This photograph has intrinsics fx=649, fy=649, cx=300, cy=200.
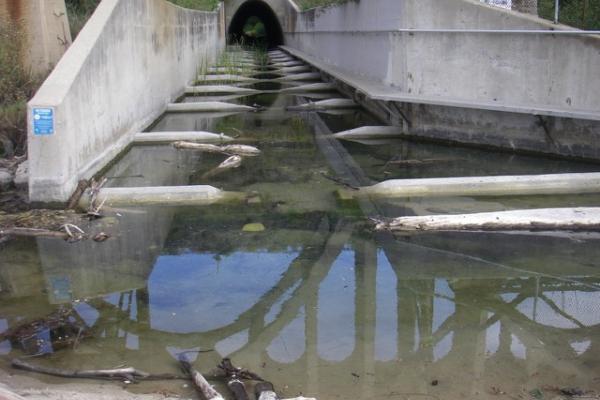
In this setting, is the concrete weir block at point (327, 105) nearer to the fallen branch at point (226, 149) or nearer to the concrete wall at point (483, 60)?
the concrete wall at point (483, 60)

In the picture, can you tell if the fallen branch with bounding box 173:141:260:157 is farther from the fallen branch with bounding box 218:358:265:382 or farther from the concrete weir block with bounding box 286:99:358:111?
the fallen branch with bounding box 218:358:265:382

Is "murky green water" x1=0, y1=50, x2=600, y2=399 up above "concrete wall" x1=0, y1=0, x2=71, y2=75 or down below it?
below

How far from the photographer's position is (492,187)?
715cm

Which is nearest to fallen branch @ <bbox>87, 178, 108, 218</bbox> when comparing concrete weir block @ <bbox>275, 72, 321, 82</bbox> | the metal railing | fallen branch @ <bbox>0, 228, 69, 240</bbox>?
fallen branch @ <bbox>0, 228, 69, 240</bbox>

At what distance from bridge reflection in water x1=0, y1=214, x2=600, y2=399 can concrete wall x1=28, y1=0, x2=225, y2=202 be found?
1047mm

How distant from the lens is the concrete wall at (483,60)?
8352 millimetres

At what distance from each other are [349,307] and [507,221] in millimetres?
2238

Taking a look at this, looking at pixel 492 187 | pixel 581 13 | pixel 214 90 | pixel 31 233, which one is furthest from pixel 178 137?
pixel 214 90

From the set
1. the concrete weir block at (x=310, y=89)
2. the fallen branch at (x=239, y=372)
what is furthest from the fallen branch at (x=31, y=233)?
the concrete weir block at (x=310, y=89)

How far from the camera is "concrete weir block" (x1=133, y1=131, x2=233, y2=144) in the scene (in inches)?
389

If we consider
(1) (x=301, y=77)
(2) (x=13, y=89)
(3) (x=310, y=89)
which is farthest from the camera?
(1) (x=301, y=77)

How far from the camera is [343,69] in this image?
53.1ft

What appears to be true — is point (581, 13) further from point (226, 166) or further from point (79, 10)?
point (79, 10)

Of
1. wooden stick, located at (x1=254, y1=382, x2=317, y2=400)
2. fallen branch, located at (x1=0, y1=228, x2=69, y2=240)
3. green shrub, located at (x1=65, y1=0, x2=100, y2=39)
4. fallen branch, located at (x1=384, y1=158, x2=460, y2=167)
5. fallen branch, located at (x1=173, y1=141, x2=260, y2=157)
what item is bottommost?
wooden stick, located at (x1=254, y1=382, x2=317, y2=400)
